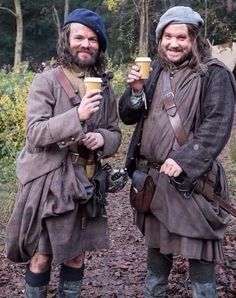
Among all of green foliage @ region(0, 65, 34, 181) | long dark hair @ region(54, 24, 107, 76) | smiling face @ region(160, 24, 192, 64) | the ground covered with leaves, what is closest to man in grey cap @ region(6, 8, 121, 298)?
long dark hair @ region(54, 24, 107, 76)

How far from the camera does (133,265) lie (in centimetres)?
464

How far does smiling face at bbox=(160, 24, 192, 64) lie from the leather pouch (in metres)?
0.71

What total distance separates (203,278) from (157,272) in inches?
14.0

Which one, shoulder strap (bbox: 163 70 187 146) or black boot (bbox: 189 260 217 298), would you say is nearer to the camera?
shoulder strap (bbox: 163 70 187 146)

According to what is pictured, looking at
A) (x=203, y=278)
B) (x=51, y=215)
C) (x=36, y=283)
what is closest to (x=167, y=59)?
(x=51, y=215)

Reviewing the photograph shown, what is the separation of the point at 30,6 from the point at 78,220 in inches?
1408

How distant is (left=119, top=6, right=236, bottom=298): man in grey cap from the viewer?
289cm

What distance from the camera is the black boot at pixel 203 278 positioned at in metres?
3.10

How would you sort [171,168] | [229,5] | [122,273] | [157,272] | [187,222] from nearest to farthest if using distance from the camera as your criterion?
[171,168], [187,222], [157,272], [122,273], [229,5]

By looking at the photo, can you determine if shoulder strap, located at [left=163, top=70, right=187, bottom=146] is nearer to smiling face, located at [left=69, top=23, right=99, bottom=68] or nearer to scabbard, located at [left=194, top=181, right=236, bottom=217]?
scabbard, located at [left=194, top=181, right=236, bottom=217]

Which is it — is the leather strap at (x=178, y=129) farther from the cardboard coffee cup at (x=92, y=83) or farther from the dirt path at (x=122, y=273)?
the dirt path at (x=122, y=273)

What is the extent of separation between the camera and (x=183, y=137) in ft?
9.72

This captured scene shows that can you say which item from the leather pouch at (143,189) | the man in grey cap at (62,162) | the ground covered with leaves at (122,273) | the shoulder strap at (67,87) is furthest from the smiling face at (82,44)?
the ground covered with leaves at (122,273)

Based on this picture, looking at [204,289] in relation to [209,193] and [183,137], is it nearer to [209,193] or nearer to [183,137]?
[209,193]
